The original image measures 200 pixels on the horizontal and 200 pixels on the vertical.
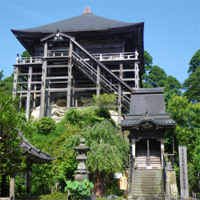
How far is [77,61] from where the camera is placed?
30.4m

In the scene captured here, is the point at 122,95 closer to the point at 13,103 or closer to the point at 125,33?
the point at 125,33

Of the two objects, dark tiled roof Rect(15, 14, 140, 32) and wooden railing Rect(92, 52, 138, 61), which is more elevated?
dark tiled roof Rect(15, 14, 140, 32)

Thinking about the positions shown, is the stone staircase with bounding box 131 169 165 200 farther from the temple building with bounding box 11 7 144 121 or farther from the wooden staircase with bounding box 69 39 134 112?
the temple building with bounding box 11 7 144 121

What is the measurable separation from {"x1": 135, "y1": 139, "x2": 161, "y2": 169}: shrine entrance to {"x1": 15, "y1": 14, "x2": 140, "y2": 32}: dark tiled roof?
1392 centimetres

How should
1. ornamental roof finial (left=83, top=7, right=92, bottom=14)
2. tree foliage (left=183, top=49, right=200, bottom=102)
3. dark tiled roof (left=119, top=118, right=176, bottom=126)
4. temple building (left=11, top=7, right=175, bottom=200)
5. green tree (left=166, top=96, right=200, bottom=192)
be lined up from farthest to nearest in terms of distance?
ornamental roof finial (left=83, top=7, right=92, bottom=14)
tree foliage (left=183, top=49, right=200, bottom=102)
green tree (left=166, top=96, right=200, bottom=192)
temple building (left=11, top=7, right=175, bottom=200)
dark tiled roof (left=119, top=118, right=176, bottom=126)

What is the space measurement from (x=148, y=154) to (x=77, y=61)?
522 inches

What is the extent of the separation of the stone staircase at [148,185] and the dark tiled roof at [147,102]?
4904 mm

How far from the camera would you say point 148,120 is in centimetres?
2066

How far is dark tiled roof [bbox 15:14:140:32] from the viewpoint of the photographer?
3269 centimetres

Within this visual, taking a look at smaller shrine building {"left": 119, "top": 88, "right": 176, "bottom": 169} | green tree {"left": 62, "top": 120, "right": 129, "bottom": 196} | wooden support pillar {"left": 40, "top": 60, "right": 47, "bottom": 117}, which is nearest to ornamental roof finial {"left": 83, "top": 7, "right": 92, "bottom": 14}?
wooden support pillar {"left": 40, "top": 60, "right": 47, "bottom": 117}

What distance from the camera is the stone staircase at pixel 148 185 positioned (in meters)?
16.6

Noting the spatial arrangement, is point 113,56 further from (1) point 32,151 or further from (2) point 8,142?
(2) point 8,142

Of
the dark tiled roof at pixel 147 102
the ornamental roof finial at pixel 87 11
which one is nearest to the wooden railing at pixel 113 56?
the dark tiled roof at pixel 147 102

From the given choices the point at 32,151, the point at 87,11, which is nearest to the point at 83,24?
the point at 87,11
